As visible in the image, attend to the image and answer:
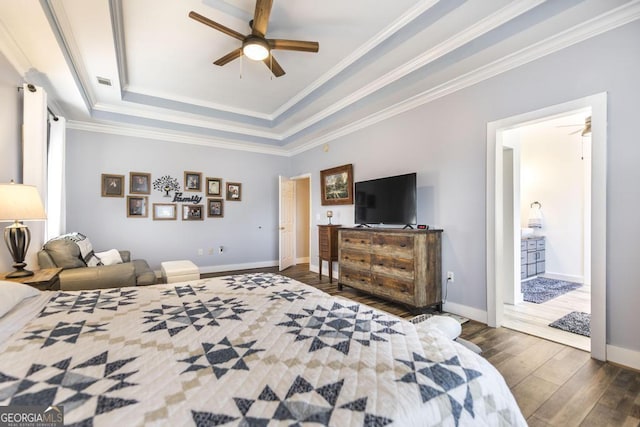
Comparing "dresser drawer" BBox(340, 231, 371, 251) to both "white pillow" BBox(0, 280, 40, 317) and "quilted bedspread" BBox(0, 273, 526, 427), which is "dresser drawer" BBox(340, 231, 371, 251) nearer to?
"quilted bedspread" BBox(0, 273, 526, 427)

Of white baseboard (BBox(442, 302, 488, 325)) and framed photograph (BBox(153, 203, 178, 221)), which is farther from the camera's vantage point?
framed photograph (BBox(153, 203, 178, 221))

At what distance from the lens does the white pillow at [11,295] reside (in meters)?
1.43

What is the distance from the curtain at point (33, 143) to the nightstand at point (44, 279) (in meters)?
0.55

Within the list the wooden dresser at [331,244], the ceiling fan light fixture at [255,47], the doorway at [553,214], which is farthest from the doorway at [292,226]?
the doorway at [553,214]

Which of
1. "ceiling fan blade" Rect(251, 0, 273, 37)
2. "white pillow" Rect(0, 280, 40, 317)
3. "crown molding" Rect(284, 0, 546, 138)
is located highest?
"crown molding" Rect(284, 0, 546, 138)

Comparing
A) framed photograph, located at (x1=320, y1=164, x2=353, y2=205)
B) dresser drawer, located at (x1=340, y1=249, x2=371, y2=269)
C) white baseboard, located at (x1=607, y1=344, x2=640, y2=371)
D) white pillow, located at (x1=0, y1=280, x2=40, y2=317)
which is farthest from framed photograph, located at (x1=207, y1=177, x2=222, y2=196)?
white baseboard, located at (x1=607, y1=344, x2=640, y2=371)

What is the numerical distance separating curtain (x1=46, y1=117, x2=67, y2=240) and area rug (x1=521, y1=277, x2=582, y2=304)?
6.51m

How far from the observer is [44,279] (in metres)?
2.28

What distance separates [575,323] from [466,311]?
3.46 ft

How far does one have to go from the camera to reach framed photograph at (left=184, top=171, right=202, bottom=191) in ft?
17.7

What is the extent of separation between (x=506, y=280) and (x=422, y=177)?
1.75 metres

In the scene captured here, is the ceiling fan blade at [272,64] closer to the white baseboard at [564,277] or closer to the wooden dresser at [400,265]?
the wooden dresser at [400,265]

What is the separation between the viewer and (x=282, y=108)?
4926mm

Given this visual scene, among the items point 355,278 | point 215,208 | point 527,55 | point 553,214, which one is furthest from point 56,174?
point 553,214
